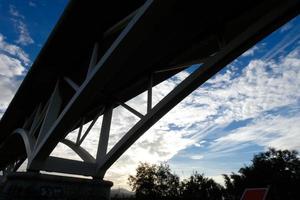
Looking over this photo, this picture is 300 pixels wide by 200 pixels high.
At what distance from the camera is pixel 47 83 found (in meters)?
9.97

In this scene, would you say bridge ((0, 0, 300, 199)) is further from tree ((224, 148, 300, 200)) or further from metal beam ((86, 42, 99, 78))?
tree ((224, 148, 300, 200))

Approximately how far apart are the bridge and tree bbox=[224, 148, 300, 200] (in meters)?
45.1

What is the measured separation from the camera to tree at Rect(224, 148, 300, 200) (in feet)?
149

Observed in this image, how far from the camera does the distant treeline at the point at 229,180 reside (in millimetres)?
47062

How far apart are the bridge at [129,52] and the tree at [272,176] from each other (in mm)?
45124

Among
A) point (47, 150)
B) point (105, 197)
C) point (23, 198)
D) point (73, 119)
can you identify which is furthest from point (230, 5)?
point (23, 198)

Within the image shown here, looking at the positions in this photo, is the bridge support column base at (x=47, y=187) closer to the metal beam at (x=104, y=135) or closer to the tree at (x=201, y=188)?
the metal beam at (x=104, y=135)

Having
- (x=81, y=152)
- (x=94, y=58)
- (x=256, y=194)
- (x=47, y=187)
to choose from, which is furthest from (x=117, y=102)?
(x=256, y=194)

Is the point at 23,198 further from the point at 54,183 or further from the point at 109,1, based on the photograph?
the point at 109,1

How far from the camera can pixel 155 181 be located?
52219mm

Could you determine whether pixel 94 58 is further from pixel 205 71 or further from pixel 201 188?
pixel 201 188

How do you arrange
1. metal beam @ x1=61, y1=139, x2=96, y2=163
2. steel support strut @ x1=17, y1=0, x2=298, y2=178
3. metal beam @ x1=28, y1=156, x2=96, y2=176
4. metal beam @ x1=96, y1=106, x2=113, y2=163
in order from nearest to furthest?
steel support strut @ x1=17, y1=0, x2=298, y2=178 < metal beam @ x1=28, y1=156, x2=96, y2=176 < metal beam @ x1=96, y1=106, x2=113, y2=163 < metal beam @ x1=61, y1=139, x2=96, y2=163

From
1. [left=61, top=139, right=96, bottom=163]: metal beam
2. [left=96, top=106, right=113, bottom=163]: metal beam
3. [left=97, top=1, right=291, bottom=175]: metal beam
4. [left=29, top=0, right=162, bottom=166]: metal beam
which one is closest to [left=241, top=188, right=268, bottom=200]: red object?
[left=97, top=1, right=291, bottom=175]: metal beam

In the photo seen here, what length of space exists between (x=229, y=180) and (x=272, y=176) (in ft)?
35.1
